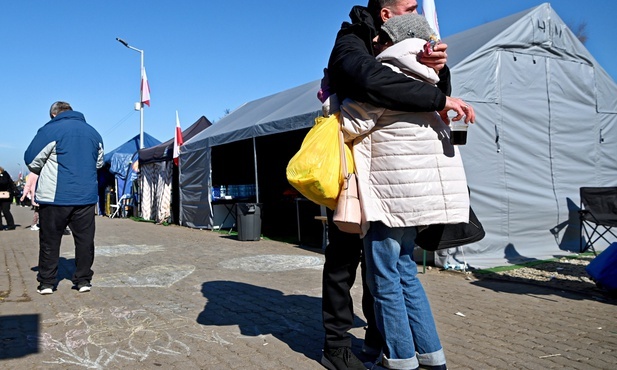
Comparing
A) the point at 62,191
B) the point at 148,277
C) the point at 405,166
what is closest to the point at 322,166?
the point at 405,166

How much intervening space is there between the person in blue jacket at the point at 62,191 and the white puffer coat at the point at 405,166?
12.7ft

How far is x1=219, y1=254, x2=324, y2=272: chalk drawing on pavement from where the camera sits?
7102 mm

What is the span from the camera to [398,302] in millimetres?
2609

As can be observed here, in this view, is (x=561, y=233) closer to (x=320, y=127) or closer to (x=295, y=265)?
(x=295, y=265)

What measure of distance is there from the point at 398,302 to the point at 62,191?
13.4 feet

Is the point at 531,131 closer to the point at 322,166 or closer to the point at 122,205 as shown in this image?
the point at 322,166

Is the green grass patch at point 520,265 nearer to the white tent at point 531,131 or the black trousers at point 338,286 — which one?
the white tent at point 531,131

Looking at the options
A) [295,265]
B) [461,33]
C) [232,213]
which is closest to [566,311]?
[295,265]

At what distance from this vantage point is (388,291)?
102 inches

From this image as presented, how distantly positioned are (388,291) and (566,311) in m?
2.86

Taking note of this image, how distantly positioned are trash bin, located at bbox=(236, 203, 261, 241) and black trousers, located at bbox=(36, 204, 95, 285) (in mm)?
5467

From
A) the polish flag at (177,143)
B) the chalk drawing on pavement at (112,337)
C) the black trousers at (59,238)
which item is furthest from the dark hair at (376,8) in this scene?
the polish flag at (177,143)

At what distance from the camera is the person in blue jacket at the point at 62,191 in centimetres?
533

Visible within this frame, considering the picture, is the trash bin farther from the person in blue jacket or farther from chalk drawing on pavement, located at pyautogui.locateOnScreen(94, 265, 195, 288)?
the person in blue jacket
